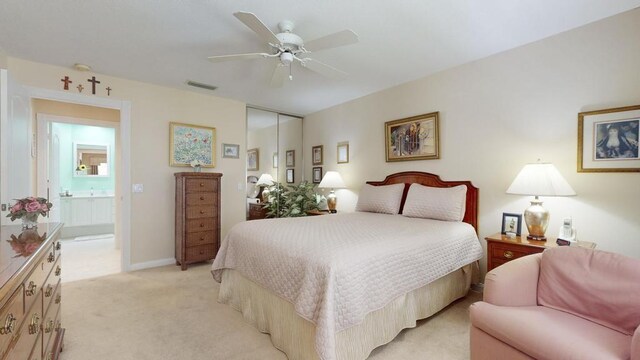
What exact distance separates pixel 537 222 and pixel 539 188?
0.31 m

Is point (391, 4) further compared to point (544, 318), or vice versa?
point (391, 4)

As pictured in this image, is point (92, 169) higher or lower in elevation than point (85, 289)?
higher

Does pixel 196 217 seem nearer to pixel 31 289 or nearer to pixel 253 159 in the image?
pixel 253 159

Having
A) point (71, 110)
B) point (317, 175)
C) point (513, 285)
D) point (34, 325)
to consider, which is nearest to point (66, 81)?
point (71, 110)

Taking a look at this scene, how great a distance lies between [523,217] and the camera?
8.89 feet

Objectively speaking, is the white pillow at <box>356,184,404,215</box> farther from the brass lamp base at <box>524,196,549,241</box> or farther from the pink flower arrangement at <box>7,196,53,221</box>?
the pink flower arrangement at <box>7,196,53,221</box>

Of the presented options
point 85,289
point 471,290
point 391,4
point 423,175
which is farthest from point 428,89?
point 85,289

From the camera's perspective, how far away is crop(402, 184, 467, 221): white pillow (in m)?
2.96

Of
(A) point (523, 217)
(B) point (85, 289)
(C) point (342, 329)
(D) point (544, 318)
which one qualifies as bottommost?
(B) point (85, 289)

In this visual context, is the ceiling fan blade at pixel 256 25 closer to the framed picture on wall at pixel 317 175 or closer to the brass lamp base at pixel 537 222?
the brass lamp base at pixel 537 222

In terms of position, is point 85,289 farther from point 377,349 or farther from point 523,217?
point 523,217

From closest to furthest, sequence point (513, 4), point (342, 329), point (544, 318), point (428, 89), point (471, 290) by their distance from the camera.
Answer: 1. point (544, 318)
2. point (342, 329)
3. point (513, 4)
4. point (471, 290)
5. point (428, 89)

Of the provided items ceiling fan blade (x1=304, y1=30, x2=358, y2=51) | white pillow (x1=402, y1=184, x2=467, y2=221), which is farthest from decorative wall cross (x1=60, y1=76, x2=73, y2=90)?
white pillow (x1=402, y1=184, x2=467, y2=221)

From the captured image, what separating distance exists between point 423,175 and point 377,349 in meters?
2.20
